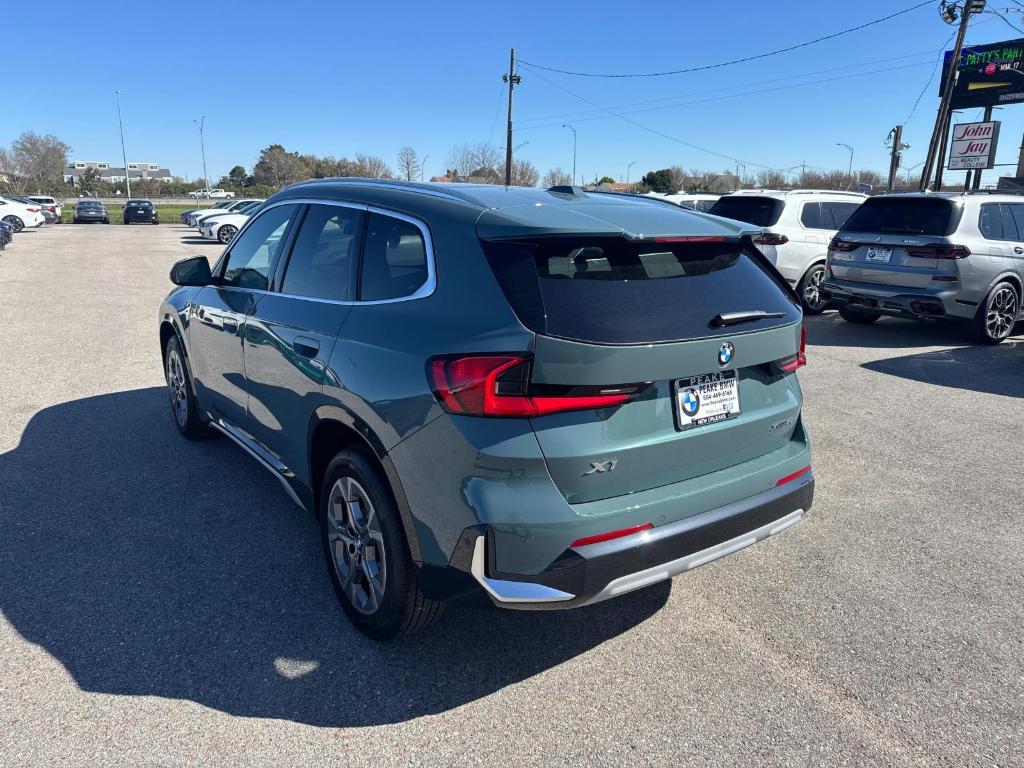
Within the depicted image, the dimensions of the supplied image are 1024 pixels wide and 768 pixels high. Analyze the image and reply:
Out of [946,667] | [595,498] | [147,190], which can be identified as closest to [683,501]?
[595,498]

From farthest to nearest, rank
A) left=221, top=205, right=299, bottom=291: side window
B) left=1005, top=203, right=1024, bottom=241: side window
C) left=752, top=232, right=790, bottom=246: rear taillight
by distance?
left=1005, top=203, right=1024, bottom=241: side window < left=221, top=205, right=299, bottom=291: side window < left=752, top=232, right=790, bottom=246: rear taillight

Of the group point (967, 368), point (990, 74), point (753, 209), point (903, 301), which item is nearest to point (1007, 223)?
point (903, 301)

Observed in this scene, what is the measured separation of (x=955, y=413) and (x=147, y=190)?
105148 mm

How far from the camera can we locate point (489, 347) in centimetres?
236

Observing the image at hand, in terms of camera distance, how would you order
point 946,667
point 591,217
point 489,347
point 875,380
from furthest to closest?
point 875,380 → point 946,667 → point 591,217 → point 489,347

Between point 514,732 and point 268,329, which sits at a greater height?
point 268,329

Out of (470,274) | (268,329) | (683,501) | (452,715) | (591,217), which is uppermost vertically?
(591,217)

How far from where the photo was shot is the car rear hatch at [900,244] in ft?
28.7

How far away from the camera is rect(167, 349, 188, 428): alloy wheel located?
5.24 m

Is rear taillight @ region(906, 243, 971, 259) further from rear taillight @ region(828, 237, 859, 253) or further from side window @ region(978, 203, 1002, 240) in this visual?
rear taillight @ region(828, 237, 859, 253)

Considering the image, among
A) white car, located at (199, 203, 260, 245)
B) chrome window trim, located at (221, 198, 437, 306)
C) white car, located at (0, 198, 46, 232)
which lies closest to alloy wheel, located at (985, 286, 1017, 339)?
chrome window trim, located at (221, 198, 437, 306)

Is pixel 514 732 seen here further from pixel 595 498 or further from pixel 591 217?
pixel 591 217

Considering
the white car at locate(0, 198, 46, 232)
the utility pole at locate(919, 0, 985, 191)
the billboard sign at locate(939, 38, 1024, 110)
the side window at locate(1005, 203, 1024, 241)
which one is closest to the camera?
the side window at locate(1005, 203, 1024, 241)

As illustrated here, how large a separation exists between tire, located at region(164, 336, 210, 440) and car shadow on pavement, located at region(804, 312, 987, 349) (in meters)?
7.30
